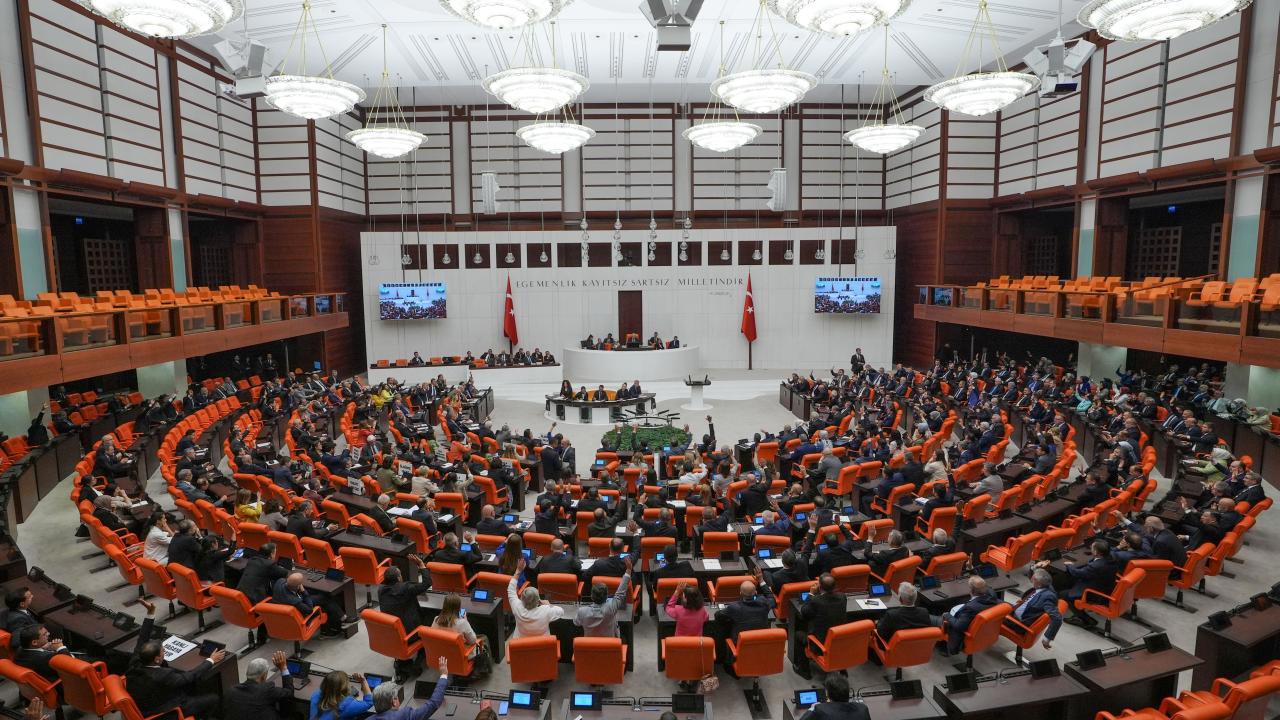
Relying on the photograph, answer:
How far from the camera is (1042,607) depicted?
6309mm

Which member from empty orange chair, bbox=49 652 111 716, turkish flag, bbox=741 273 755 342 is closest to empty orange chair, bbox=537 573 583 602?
empty orange chair, bbox=49 652 111 716

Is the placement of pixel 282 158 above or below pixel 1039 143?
below

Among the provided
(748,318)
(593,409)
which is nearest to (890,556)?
(593,409)

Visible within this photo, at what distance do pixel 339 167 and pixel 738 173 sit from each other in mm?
15147

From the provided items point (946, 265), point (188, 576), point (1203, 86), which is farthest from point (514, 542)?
point (946, 265)

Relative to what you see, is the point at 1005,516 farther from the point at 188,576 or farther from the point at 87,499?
the point at 87,499

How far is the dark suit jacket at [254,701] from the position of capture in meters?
4.78

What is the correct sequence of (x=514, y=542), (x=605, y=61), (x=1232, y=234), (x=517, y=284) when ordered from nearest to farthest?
(x=514, y=542), (x=1232, y=234), (x=605, y=61), (x=517, y=284)

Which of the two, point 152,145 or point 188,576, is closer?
point 188,576

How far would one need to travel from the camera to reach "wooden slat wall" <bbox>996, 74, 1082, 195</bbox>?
19922 mm

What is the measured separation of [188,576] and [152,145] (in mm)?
15940

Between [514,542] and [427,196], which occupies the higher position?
[427,196]

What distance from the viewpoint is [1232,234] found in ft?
50.3

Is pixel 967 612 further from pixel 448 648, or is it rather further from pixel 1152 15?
pixel 1152 15
